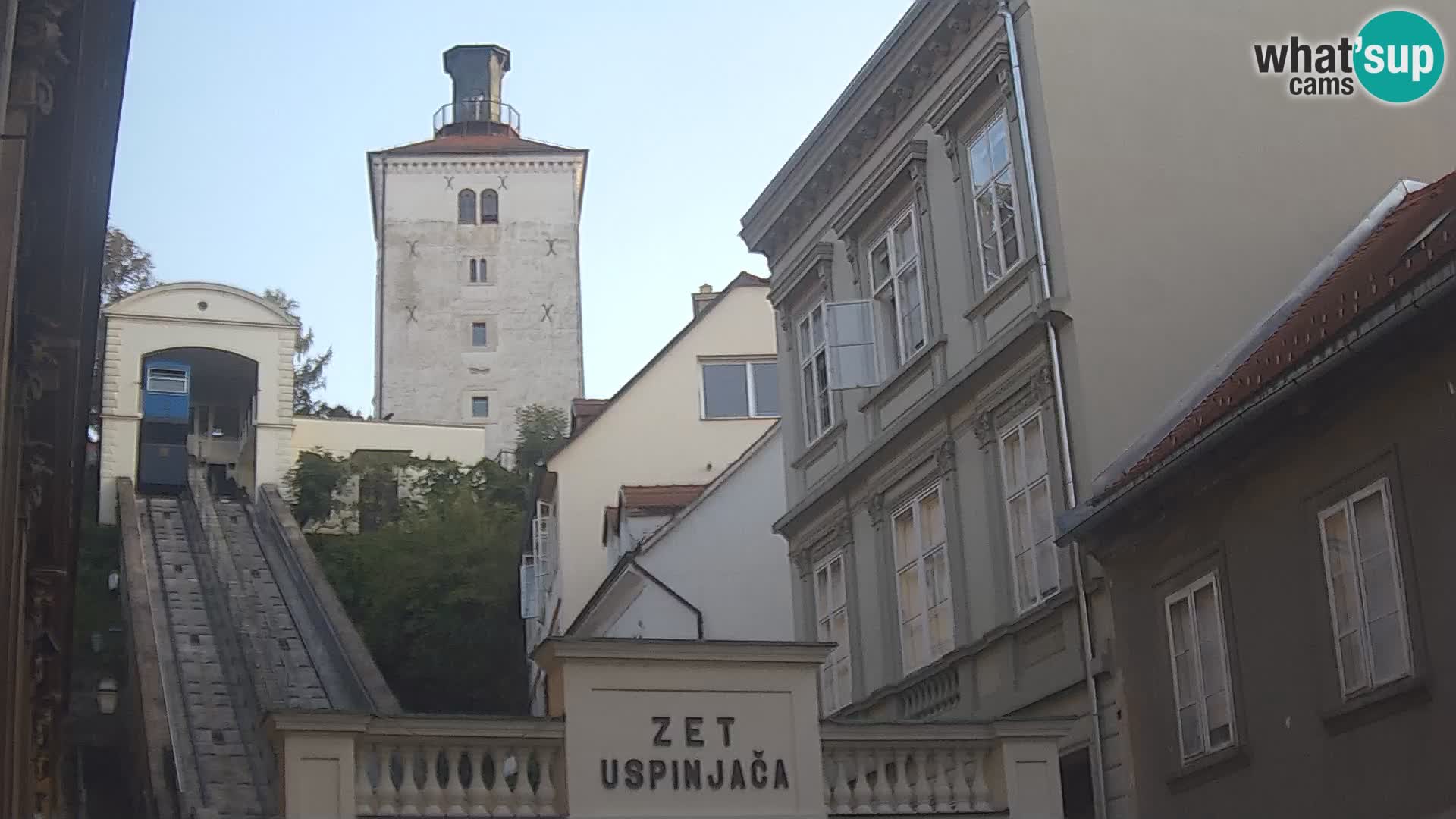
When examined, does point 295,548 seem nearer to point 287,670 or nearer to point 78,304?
point 287,670

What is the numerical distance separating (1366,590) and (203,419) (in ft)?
177

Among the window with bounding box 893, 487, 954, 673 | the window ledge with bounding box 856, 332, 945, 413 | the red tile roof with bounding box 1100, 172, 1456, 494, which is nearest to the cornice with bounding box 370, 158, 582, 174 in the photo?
the window ledge with bounding box 856, 332, 945, 413

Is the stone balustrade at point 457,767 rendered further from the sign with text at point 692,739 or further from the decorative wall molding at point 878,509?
the decorative wall molding at point 878,509

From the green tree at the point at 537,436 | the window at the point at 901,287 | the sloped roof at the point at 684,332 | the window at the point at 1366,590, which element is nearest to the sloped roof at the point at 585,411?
the sloped roof at the point at 684,332

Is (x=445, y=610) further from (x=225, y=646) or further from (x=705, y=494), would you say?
(x=705, y=494)

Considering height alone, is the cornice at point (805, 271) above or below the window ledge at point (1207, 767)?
above

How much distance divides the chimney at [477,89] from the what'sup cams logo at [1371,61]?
78.6 meters

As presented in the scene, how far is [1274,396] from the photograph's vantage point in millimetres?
15289

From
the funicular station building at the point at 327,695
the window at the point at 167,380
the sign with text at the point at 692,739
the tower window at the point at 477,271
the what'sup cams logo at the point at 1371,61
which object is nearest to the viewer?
the funicular station building at the point at 327,695

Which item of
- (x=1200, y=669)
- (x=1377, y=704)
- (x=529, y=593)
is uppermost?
(x=529, y=593)

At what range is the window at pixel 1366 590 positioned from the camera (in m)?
14.4

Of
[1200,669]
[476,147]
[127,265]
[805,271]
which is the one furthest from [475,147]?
[1200,669]

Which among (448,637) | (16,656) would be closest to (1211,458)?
(16,656)

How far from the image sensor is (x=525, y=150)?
91.1m
